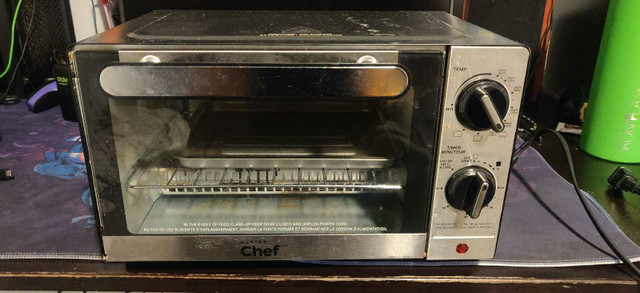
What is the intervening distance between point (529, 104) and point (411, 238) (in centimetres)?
73

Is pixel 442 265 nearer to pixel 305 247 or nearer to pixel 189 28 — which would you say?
pixel 305 247

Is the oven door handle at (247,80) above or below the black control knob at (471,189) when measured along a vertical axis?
above

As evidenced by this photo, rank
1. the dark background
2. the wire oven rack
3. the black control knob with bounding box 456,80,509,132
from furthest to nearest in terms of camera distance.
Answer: the dark background → the wire oven rack → the black control knob with bounding box 456,80,509,132

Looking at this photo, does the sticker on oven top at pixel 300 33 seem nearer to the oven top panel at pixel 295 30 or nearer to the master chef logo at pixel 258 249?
the oven top panel at pixel 295 30

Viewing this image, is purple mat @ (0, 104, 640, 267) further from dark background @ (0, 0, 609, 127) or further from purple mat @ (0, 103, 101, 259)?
dark background @ (0, 0, 609, 127)

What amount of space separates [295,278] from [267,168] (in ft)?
0.48

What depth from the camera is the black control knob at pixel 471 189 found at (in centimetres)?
54

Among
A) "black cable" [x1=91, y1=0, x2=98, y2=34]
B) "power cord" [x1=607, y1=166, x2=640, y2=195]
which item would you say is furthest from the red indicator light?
"black cable" [x1=91, y1=0, x2=98, y2=34]

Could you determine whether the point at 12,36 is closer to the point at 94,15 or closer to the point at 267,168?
the point at 94,15

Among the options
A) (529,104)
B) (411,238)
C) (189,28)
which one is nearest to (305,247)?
(411,238)

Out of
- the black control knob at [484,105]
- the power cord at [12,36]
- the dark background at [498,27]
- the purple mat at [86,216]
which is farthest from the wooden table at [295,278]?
the power cord at [12,36]

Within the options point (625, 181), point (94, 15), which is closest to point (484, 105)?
point (625, 181)

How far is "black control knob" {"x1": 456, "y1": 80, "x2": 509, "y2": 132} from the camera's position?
503mm

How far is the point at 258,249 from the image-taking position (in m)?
0.59
